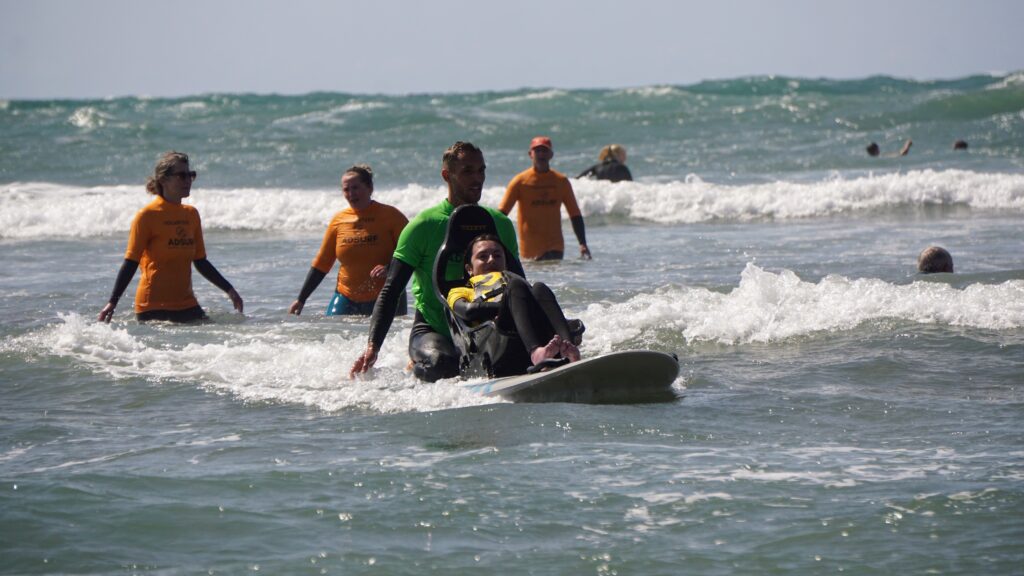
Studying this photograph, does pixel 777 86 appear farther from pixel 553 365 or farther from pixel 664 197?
pixel 553 365

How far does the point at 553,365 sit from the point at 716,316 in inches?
139

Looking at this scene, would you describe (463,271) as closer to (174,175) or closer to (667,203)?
(174,175)

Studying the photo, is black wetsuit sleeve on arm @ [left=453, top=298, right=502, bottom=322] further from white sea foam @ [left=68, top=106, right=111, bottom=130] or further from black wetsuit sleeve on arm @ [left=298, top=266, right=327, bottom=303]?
→ white sea foam @ [left=68, top=106, right=111, bottom=130]

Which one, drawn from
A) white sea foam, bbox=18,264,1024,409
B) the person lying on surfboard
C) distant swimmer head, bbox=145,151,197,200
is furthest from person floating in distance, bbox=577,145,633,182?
the person lying on surfboard

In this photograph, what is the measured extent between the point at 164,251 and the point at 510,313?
4.30m

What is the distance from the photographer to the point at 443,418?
7363 millimetres

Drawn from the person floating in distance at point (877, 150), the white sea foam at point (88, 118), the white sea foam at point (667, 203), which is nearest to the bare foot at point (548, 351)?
the white sea foam at point (667, 203)

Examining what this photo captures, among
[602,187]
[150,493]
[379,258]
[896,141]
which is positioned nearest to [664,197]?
[602,187]

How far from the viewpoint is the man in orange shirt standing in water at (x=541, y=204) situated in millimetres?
14367

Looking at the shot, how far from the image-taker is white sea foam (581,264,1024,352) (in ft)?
34.0

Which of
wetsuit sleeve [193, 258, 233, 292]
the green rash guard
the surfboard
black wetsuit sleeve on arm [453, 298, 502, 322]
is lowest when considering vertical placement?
the surfboard

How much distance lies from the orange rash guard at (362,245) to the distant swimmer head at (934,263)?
17.6 ft

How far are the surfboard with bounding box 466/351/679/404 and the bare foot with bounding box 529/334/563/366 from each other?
0.26 feet

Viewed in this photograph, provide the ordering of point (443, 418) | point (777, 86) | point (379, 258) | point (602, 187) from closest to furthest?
point (443, 418) < point (379, 258) < point (602, 187) < point (777, 86)
